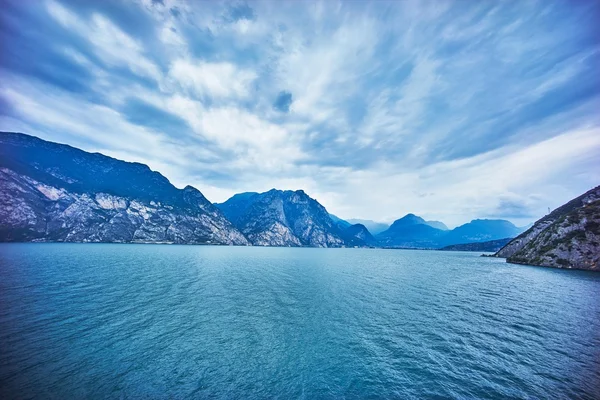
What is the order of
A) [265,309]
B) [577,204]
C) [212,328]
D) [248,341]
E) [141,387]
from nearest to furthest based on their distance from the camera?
[141,387] < [248,341] < [212,328] < [265,309] < [577,204]

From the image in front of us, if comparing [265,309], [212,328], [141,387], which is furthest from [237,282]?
A: [141,387]

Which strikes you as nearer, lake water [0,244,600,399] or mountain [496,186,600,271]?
lake water [0,244,600,399]

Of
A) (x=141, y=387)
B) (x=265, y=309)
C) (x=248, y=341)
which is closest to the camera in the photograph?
(x=141, y=387)

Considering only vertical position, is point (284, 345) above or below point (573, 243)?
below

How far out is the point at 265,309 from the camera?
5041cm

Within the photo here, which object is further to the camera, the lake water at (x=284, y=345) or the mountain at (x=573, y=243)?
the mountain at (x=573, y=243)

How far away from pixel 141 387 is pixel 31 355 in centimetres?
1583

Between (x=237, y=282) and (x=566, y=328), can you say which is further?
(x=237, y=282)

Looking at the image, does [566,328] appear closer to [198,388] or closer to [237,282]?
[198,388]

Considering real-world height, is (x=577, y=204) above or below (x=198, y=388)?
above

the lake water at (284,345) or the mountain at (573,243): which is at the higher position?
the mountain at (573,243)

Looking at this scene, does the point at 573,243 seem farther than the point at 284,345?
Yes

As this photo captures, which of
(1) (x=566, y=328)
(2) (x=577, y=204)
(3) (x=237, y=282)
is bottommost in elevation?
(3) (x=237, y=282)

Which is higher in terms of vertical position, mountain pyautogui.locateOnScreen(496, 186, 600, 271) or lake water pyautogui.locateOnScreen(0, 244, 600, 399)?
mountain pyautogui.locateOnScreen(496, 186, 600, 271)
